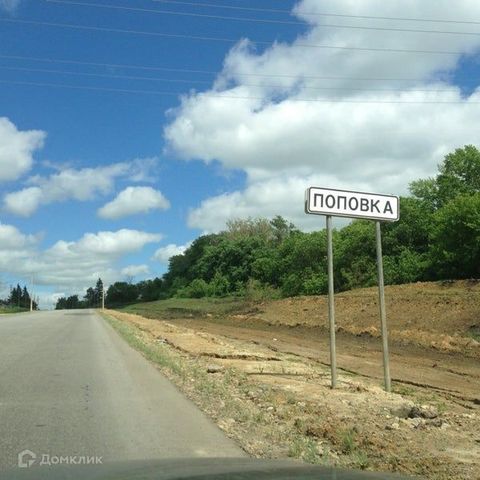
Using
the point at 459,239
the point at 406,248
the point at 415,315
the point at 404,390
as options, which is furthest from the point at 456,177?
the point at 404,390

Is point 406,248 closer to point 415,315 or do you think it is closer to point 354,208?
point 415,315

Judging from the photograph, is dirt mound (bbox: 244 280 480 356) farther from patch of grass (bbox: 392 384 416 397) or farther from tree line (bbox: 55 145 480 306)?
patch of grass (bbox: 392 384 416 397)

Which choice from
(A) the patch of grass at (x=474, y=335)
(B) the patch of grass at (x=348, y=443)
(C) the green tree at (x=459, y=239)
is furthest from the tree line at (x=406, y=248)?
(B) the patch of grass at (x=348, y=443)

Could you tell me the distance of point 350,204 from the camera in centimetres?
1156

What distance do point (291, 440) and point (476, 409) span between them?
4419mm

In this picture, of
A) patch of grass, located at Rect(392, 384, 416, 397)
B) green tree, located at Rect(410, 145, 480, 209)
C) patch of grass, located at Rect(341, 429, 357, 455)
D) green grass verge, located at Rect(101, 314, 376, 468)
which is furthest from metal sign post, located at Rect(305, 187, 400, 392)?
green tree, located at Rect(410, 145, 480, 209)

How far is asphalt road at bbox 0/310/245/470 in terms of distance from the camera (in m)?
7.28

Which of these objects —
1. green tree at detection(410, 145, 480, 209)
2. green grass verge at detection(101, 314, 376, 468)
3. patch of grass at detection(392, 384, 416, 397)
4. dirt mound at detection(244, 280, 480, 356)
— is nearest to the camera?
green grass verge at detection(101, 314, 376, 468)

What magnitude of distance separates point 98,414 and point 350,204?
552cm

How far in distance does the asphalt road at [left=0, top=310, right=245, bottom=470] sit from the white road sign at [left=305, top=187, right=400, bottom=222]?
13.2ft

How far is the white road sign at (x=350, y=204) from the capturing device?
11.4 m

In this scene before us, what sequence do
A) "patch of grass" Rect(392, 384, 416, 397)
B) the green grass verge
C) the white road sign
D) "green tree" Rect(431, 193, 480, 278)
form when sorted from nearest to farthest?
the green grass verge < the white road sign < "patch of grass" Rect(392, 384, 416, 397) < "green tree" Rect(431, 193, 480, 278)

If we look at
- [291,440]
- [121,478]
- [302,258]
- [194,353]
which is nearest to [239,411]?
[291,440]

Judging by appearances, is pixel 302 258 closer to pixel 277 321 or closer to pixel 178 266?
pixel 277 321
